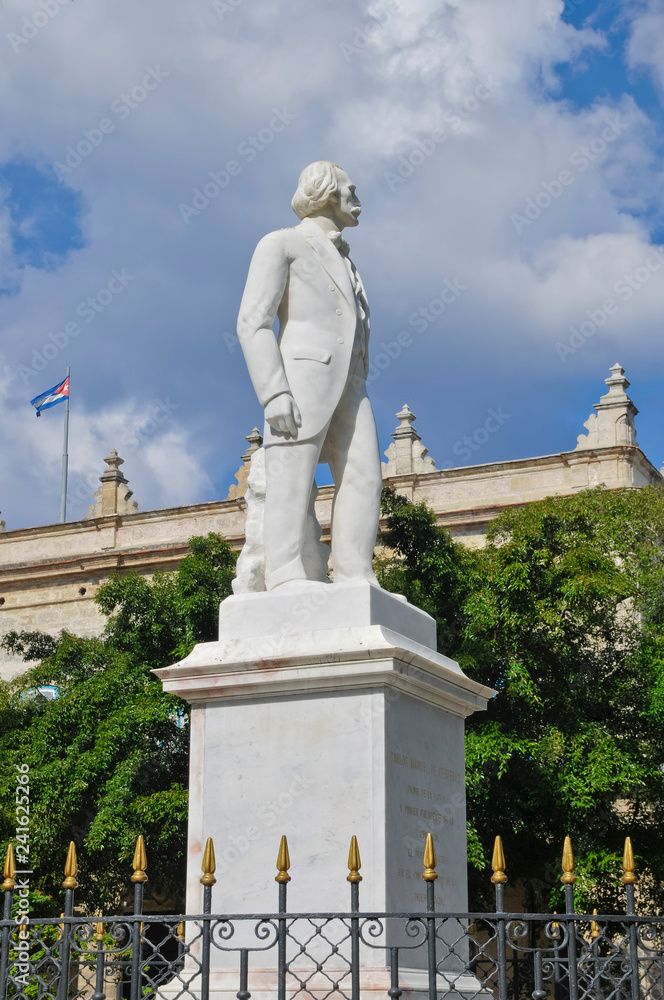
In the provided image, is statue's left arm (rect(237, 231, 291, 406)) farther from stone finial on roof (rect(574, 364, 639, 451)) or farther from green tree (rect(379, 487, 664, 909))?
stone finial on roof (rect(574, 364, 639, 451))

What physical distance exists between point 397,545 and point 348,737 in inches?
545

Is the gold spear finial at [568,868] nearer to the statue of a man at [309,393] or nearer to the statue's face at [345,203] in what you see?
the statue of a man at [309,393]

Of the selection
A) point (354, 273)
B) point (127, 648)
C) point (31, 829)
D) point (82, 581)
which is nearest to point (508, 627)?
point (127, 648)

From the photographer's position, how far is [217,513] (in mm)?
30219

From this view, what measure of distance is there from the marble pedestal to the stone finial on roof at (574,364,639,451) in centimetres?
2081

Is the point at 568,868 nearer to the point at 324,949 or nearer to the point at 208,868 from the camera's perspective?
the point at 324,949

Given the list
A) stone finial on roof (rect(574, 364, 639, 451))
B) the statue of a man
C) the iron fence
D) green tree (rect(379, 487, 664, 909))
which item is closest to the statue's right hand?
the statue of a man

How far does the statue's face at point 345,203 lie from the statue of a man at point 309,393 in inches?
3.0

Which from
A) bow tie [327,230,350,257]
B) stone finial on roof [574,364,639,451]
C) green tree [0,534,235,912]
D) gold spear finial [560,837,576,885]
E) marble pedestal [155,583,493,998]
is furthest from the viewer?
stone finial on roof [574,364,639,451]

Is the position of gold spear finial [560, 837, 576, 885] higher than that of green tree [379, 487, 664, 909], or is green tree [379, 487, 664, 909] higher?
green tree [379, 487, 664, 909]

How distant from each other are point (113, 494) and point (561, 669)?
52.1ft

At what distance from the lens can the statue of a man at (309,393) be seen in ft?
21.9

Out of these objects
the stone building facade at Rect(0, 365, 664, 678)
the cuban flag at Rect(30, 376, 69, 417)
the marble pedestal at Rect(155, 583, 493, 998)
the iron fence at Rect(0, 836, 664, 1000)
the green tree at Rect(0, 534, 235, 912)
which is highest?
the cuban flag at Rect(30, 376, 69, 417)

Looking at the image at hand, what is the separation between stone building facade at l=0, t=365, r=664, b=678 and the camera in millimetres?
26688
